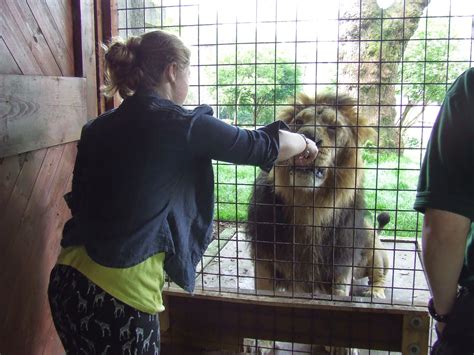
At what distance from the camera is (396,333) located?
2592mm

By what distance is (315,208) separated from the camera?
10.3 ft

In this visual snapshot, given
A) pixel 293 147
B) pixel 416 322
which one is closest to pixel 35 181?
pixel 293 147

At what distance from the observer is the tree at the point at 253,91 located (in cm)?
262

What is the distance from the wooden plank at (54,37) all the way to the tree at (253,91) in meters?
0.78

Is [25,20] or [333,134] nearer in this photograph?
[25,20]

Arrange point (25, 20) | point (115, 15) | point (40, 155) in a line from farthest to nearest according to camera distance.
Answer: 1. point (115, 15)
2. point (40, 155)
3. point (25, 20)

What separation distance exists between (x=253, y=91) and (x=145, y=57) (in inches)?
171

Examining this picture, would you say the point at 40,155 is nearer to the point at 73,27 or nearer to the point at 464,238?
the point at 73,27

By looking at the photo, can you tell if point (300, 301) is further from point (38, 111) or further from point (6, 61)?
point (6, 61)

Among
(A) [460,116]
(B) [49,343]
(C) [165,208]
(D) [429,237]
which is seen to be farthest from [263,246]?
(A) [460,116]

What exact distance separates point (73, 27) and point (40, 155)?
73 cm

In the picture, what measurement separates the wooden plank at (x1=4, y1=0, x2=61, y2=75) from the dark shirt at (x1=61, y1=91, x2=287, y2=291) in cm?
63

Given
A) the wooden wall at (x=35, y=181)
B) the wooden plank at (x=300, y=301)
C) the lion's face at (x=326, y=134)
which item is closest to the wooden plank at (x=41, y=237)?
the wooden wall at (x=35, y=181)

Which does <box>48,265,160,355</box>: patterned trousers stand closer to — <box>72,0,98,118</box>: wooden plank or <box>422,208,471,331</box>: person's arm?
<box>422,208,471,331</box>: person's arm
